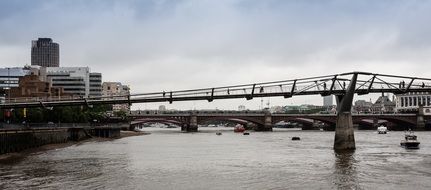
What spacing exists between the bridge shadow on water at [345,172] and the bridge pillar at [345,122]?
335 inches

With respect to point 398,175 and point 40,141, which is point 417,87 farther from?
point 40,141

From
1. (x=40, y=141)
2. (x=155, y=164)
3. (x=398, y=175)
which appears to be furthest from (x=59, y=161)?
(x=398, y=175)

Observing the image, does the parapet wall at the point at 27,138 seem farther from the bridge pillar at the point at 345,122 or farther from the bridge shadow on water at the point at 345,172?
the bridge pillar at the point at 345,122

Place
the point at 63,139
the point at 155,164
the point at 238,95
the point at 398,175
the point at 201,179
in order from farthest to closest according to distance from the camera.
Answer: the point at 63,139
the point at 238,95
the point at 155,164
the point at 398,175
the point at 201,179

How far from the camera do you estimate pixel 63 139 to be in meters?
114

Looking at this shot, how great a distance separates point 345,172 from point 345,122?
3116cm

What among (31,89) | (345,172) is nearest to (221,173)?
(345,172)

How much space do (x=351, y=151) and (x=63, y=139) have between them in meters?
60.1

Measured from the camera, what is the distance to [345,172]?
5294 centimetres

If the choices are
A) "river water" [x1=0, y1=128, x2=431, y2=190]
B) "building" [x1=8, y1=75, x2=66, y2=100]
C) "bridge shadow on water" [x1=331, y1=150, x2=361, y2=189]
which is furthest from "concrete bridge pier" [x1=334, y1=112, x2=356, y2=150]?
"building" [x1=8, y1=75, x2=66, y2=100]

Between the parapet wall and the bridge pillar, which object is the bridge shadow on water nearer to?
the bridge pillar

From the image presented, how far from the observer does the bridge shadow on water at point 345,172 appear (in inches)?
1743

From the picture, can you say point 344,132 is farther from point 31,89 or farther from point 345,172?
point 31,89

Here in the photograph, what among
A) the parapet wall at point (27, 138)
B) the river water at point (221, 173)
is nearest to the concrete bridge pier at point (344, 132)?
the river water at point (221, 173)
